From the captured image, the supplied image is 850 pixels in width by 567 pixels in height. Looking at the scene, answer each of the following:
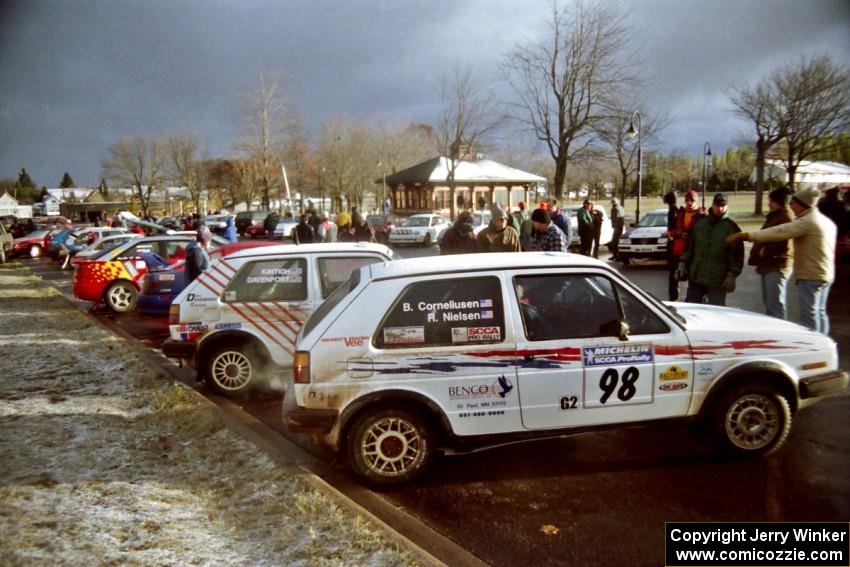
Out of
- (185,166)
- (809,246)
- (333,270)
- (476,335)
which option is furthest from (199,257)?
(185,166)

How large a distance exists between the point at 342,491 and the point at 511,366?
5.06 feet

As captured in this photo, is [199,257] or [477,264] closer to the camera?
[477,264]

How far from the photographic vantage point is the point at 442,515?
A: 418cm

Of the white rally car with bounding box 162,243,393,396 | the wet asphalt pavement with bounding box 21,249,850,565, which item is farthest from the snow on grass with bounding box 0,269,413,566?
the wet asphalt pavement with bounding box 21,249,850,565

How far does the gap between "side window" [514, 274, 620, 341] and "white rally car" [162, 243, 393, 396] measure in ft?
9.72

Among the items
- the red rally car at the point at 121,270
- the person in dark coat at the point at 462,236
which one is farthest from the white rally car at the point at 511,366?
the red rally car at the point at 121,270

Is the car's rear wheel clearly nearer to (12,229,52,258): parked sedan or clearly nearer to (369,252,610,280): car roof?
(369,252,610,280): car roof

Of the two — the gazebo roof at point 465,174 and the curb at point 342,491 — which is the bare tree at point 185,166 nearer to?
the gazebo roof at point 465,174

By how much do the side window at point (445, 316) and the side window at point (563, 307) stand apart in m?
0.21

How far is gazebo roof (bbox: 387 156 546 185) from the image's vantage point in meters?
49.3

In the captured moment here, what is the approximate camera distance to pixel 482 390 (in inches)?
175

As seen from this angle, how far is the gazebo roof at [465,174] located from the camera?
4934cm

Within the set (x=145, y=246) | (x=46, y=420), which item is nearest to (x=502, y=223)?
(x=46, y=420)

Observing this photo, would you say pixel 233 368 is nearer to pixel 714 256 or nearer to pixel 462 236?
pixel 462 236
